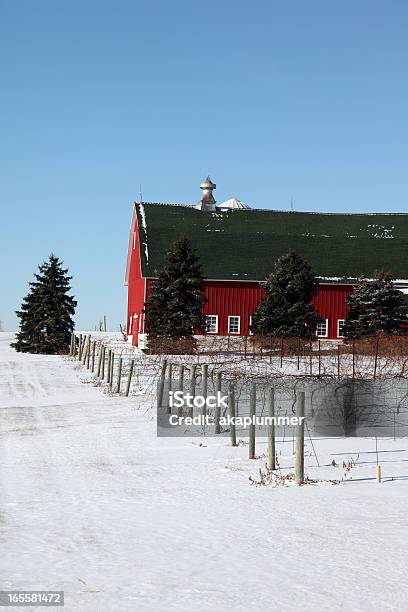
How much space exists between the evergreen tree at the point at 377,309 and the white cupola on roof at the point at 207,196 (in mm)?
16719

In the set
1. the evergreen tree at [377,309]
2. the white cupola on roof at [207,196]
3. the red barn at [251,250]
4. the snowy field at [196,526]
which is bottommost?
the snowy field at [196,526]

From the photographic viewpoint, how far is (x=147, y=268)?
4503cm

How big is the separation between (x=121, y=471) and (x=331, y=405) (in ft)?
21.6

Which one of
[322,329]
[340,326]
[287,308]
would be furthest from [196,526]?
[340,326]

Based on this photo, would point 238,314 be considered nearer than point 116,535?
No

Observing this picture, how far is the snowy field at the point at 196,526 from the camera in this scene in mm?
6184

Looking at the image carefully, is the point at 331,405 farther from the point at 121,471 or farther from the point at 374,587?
the point at 374,587

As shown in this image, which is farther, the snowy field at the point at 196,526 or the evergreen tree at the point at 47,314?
the evergreen tree at the point at 47,314

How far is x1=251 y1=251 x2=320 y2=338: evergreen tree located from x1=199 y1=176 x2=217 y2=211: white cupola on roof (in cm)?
1517

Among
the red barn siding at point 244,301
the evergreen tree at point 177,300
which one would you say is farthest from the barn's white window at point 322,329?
the evergreen tree at point 177,300

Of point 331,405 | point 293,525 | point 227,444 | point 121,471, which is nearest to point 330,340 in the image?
point 331,405

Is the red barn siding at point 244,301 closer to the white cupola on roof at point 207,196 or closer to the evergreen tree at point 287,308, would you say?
the evergreen tree at point 287,308

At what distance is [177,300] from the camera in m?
38.4

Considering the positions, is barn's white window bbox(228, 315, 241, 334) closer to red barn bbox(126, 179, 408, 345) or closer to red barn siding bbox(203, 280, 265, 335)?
red barn bbox(126, 179, 408, 345)
